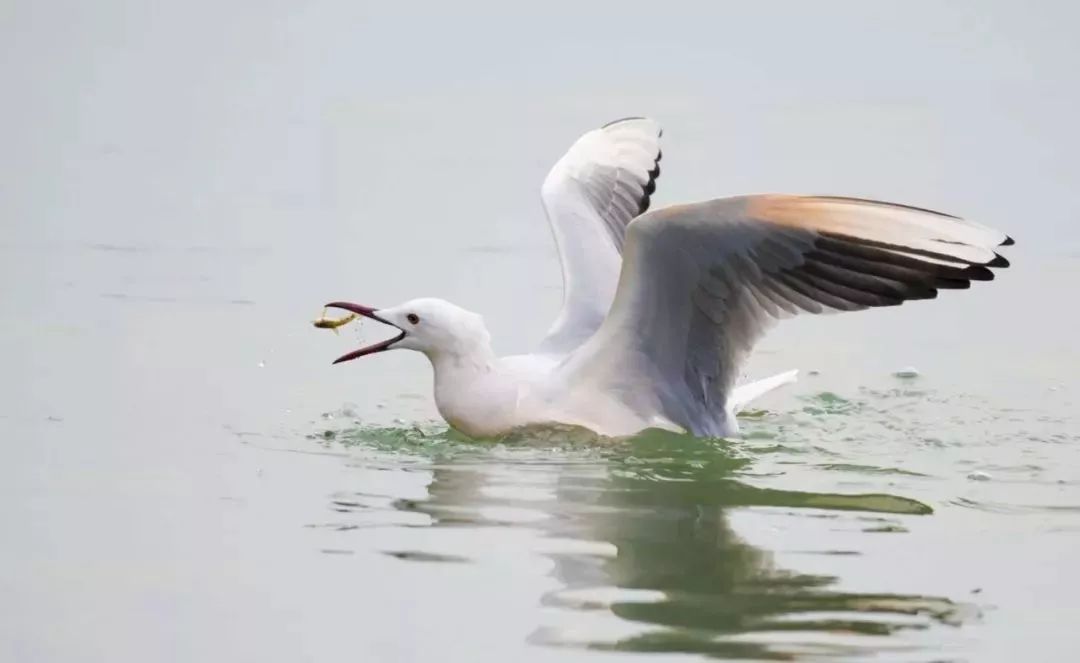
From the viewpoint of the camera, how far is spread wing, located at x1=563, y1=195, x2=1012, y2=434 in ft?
24.6

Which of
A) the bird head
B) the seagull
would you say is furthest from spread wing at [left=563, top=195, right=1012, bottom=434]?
the bird head

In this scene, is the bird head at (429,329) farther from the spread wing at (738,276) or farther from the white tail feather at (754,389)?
the white tail feather at (754,389)

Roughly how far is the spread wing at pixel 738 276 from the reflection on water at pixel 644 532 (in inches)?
10.6

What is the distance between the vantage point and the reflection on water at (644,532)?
5430 millimetres

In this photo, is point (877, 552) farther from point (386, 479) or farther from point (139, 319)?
point (139, 319)

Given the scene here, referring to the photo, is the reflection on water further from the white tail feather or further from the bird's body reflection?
the white tail feather

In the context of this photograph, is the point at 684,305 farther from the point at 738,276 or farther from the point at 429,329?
the point at 429,329

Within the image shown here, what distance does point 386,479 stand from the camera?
750 cm

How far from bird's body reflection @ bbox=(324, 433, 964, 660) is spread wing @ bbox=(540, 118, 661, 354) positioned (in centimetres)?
89

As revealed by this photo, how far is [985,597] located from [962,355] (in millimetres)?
4408

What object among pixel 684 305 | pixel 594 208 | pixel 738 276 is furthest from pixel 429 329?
pixel 594 208

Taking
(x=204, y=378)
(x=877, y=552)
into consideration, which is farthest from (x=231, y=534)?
(x=204, y=378)

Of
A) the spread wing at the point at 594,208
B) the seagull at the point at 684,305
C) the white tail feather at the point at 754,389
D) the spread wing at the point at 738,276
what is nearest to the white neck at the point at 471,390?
the seagull at the point at 684,305

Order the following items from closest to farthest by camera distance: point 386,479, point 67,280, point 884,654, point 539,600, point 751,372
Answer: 1. point 884,654
2. point 539,600
3. point 386,479
4. point 751,372
5. point 67,280
